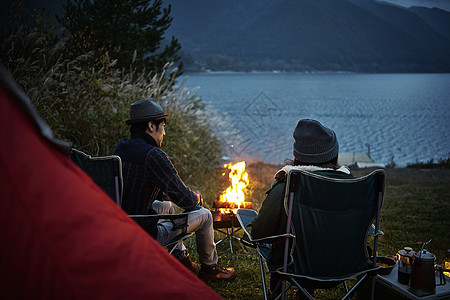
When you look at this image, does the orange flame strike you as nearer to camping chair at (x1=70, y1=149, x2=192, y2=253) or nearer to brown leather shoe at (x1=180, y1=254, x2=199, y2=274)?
brown leather shoe at (x1=180, y1=254, x2=199, y2=274)

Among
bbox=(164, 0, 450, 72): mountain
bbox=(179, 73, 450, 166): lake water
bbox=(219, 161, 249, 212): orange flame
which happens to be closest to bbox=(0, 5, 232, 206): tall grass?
bbox=(219, 161, 249, 212): orange flame

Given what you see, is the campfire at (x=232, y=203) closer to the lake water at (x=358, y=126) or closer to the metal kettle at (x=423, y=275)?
the metal kettle at (x=423, y=275)

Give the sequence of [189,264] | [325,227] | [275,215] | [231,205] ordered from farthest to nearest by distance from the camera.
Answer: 1. [231,205]
2. [189,264]
3. [275,215]
4. [325,227]

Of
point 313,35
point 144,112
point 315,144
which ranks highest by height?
point 313,35

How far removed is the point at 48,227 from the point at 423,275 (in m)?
2.16

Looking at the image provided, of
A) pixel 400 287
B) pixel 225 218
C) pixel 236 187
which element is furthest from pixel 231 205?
pixel 400 287

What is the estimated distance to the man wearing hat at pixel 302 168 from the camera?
7.84 feet

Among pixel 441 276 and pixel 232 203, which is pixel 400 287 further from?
pixel 232 203

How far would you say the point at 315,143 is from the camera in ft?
8.03

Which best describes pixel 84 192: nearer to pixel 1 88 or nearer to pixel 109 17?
pixel 1 88

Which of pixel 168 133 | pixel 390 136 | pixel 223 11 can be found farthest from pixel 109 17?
pixel 223 11

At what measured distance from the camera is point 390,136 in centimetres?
2745

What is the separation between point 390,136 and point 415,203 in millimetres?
23046

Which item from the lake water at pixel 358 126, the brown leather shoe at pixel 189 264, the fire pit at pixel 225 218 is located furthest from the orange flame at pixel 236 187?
the lake water at pixel 358 126
